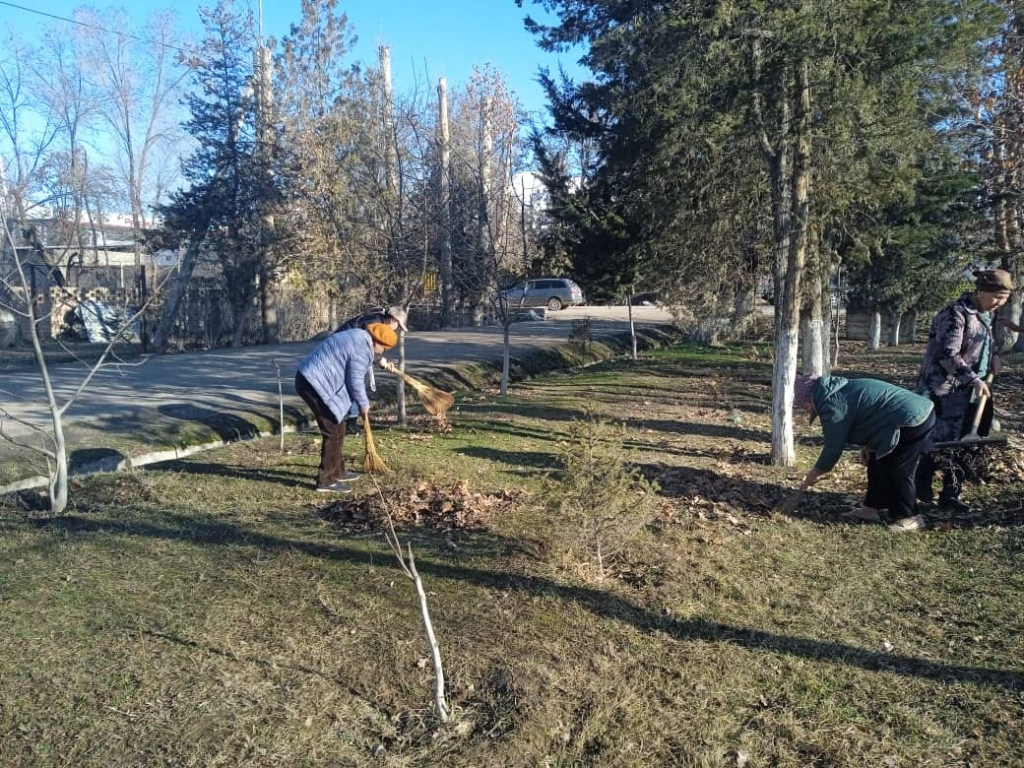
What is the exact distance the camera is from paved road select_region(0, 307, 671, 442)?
33.9 feet

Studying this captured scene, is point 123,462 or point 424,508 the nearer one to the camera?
point 424,508

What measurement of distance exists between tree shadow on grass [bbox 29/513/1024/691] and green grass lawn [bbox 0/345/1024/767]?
0.06ft

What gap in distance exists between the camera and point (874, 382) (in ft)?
18.1

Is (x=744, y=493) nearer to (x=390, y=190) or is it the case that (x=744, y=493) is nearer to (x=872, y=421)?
(x=872, y=421)

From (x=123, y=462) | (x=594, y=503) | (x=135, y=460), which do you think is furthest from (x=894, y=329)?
(x=594, y=503)

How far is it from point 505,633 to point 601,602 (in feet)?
2.18

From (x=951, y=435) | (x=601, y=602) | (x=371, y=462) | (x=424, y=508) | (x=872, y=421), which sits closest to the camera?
(x=601, y=602)

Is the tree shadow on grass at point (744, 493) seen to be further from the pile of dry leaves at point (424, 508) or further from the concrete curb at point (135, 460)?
the concrete curb at point (135, 460)

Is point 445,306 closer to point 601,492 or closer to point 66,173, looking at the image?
point 66,173

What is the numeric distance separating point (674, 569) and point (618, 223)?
9.58 meters

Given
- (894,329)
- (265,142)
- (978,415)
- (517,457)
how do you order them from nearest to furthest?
(978,415), (517,457), (265,142), (894,329)

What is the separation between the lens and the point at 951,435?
6.44m

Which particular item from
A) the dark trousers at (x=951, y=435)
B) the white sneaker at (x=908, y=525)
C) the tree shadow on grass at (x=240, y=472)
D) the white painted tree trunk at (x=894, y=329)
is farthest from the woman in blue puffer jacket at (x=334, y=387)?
the white painted tree trunk at (x=894, y=329)

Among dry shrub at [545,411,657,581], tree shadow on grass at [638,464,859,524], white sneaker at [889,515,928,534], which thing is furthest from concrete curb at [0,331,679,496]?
white sneaker at [889,515,928,534]
